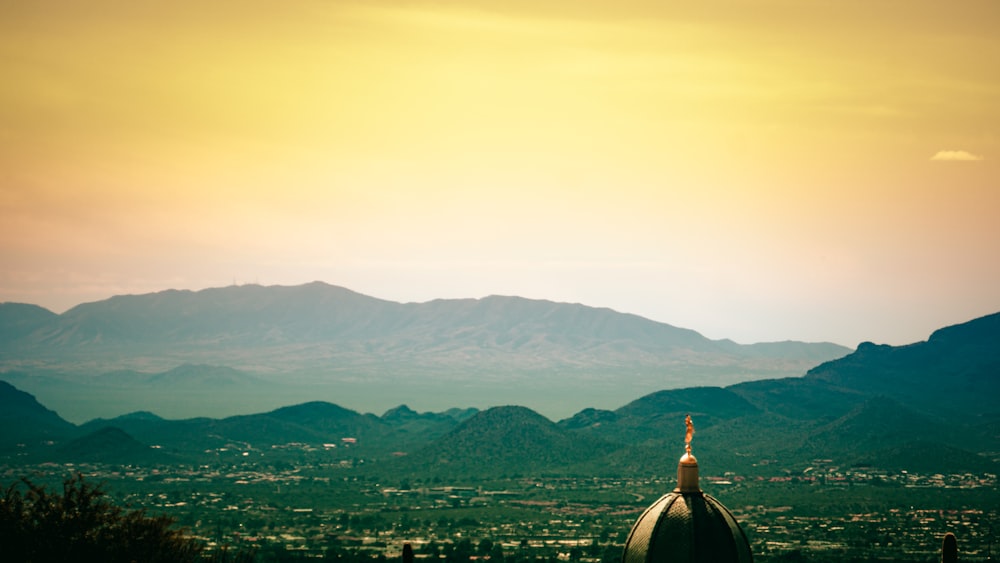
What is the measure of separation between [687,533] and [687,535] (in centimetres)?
7

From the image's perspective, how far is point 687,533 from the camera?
58406mm

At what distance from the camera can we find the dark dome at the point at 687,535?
5828 cm

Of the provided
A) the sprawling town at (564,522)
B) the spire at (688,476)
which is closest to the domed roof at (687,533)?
the spire at (688,476)

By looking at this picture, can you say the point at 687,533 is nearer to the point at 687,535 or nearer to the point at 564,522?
the point at 687,535

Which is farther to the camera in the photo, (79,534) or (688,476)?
(79,534)

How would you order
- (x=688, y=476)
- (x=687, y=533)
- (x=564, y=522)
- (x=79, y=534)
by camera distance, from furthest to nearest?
(x=564, y=522) → (x=79, y=534) → (x=688, y=476) → (x=687, y=533)

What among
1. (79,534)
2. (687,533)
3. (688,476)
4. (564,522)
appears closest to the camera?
(687,533)

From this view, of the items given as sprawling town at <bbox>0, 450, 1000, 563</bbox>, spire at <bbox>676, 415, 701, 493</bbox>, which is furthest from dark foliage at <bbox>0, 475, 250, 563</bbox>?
sprawling town at <bbox>0, 450, 1000, 563</bbox>

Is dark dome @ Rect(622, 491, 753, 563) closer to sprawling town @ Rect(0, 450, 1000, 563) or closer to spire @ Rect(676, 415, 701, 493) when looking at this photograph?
spire @ Rect(676, 415, 701, 493)

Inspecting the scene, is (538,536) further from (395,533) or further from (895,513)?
(895,513)

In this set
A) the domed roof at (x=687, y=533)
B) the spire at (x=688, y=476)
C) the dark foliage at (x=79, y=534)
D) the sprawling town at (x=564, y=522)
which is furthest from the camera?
the sprawling town at (x=564, y=522)

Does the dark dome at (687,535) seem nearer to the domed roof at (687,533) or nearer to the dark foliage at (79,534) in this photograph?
the domed roof at (687,533)

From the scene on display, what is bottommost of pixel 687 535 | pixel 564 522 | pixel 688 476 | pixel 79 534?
pixel 564 522

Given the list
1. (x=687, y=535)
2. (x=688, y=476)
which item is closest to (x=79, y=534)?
(x=688, y=476)
